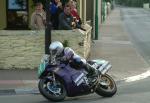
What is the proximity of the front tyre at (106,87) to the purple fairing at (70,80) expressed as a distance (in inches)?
13.7

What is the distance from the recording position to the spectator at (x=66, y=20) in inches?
646

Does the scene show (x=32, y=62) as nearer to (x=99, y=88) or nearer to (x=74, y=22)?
(x=74, y=22)

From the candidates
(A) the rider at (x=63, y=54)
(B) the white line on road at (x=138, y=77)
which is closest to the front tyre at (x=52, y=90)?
(A) the rider at (x=63, y=54)

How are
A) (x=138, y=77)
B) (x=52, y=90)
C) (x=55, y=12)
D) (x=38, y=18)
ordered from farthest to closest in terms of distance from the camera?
(x=55, y=12) → (x=38, y=18) → (x=138, y=77) → (x=52, y=90)

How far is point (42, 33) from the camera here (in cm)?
1608

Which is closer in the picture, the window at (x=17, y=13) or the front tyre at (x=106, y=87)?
the front tyre at (x=106, y=87)

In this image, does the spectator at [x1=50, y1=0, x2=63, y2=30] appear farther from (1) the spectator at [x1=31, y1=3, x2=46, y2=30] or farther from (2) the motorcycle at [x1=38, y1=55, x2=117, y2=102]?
(2) the motorcycle at [x1=38, y1=55, x2=117, y2=102]

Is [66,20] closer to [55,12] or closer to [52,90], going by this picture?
[55,12]

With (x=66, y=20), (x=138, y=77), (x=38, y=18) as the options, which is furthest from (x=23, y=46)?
(x=138, y=77)

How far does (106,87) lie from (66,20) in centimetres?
507

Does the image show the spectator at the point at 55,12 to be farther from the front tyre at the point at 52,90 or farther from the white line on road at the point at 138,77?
the front tyre at the point at 52,90

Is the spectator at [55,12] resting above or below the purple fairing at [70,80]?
above

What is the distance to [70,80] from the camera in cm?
1134

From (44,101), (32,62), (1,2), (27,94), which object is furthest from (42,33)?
(1,2)
